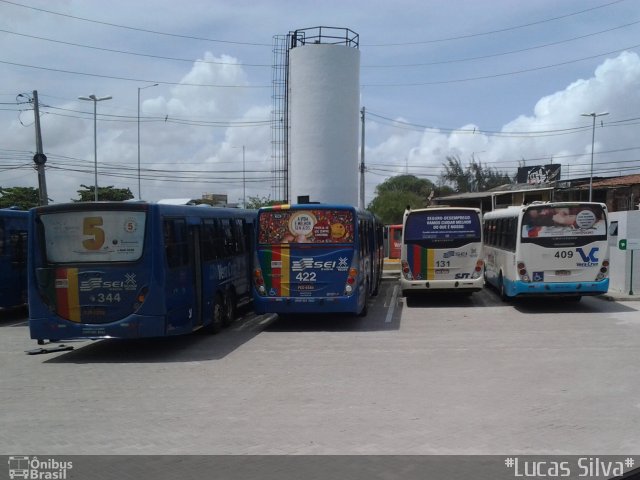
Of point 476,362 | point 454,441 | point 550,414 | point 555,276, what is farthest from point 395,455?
point 555,276

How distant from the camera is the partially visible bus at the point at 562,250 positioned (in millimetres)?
15812

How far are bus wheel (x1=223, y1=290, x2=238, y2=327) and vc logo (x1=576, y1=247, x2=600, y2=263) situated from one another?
869 centimetres

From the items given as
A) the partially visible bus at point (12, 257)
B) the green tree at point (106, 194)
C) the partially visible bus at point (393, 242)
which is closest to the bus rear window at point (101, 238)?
the partially visible bus at point (12, 257)

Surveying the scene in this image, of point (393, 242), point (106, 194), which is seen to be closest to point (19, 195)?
point (106, 194)

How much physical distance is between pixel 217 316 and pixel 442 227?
7.09 meters

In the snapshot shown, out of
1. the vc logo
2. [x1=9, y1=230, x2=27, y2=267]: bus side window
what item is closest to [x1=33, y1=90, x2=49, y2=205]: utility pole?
[x1=9, y1=230, x2=27, y2=267]: bus side window

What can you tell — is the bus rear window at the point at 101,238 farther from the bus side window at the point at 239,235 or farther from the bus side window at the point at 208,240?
the bus side window at the point at 239,235

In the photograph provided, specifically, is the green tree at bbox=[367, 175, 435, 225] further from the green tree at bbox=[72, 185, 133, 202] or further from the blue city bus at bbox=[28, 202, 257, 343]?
the blue city bus at bbox=[28, 202, 257, 343]

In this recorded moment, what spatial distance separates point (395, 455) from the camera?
6074 mm

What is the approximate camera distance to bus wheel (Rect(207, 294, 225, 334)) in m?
13.9

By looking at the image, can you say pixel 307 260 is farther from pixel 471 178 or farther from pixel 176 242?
pixel 471 178

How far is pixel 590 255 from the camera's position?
15828 millimetres

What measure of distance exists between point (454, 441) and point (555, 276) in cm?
1051

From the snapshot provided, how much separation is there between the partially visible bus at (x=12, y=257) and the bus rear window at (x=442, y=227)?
34.6ft
